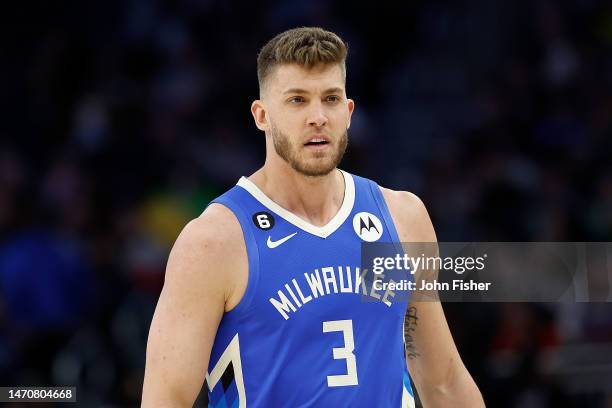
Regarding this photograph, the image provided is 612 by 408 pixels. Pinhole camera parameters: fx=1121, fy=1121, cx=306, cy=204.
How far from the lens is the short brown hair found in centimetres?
432

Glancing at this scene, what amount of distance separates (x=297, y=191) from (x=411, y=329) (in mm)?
779

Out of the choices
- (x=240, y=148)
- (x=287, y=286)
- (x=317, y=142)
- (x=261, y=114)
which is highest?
(x=240, y=148)

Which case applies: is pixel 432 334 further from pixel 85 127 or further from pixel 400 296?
pixel 85 127

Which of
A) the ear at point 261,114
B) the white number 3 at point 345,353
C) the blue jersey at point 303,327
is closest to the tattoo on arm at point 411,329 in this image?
the blue jersey at point 303,327

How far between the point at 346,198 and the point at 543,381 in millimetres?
4169

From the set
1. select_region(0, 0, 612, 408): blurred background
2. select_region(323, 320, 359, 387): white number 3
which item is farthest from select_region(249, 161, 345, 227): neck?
select_region(0, 0, 612, 408): blurred background

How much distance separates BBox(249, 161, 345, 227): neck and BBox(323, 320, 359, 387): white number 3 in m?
0.45

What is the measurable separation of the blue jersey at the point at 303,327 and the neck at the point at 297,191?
5cm

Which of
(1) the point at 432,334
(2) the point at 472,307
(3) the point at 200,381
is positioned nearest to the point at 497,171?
(2) the point at 472,307

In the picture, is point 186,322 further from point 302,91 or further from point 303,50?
point 303,50

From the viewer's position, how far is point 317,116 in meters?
4.26

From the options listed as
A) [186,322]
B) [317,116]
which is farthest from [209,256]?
[317,116]

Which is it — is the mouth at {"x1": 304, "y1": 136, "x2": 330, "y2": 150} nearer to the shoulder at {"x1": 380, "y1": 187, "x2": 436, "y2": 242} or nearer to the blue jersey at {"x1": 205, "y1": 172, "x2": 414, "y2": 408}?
the blue jersey at {"x1": 205, "y1": 172, "x2": 414, "y2": 408}

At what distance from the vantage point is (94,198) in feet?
32.5
